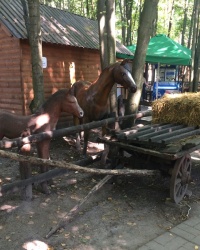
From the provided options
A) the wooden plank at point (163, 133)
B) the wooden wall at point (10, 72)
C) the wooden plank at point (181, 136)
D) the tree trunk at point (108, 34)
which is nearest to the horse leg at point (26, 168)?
the wooden plank at point (163, 133)

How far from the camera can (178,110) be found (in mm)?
5371

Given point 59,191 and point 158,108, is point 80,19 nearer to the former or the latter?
point 158,108

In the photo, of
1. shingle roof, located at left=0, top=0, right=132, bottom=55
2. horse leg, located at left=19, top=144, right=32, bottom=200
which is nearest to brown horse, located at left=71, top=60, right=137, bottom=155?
horse leg, located at left=19, top=144, right=32, bottom=200

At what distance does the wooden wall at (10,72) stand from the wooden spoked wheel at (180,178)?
20.0 feet

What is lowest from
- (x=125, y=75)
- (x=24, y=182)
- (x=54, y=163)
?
(x=24, y=182)

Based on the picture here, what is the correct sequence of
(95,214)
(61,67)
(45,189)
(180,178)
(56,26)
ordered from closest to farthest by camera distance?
(95,214) < (180,178) < (45,189) < (61,67) < (56,26)

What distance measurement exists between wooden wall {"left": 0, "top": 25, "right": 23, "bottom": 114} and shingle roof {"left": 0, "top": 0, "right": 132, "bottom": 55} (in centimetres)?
37

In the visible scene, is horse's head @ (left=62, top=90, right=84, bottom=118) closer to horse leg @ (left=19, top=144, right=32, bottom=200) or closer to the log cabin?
horse leg @ (left=19, top=144, right=32, bottom=200)

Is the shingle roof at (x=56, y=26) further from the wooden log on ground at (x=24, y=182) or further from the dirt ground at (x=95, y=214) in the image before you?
the wooden log on ground at (x=24, y=182)

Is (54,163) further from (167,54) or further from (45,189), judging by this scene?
(167,54)

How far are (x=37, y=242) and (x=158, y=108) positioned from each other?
3.48 meters

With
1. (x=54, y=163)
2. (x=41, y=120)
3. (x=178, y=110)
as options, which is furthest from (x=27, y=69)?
(x=54, y=163)

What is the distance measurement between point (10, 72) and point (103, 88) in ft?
14.2

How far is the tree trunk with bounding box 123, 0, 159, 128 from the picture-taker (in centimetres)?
655
